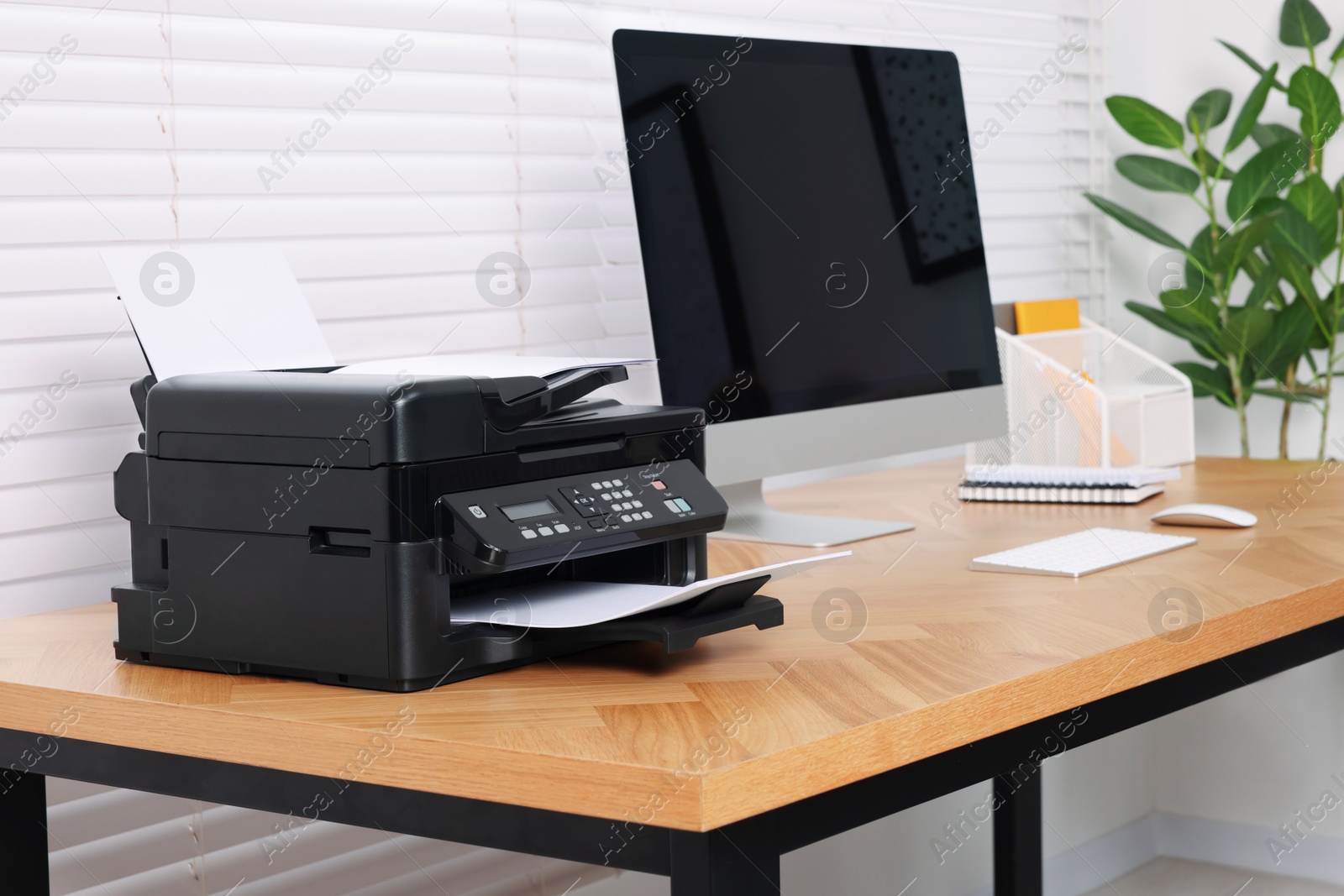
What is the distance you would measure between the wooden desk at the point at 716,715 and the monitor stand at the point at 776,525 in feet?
0.80

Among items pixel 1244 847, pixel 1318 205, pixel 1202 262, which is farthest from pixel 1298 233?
pixel 1244 847

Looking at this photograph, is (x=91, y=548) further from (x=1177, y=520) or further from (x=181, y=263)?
(x=1177, y=520)

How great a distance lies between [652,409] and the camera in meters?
1.23

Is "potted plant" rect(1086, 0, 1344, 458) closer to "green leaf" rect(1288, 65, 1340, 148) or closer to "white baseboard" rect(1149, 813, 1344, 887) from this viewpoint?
"green leaf" rect(1288, 65, 1340, 148)

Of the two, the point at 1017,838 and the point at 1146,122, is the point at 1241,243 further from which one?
the point at 1017,838

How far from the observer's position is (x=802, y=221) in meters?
1.72

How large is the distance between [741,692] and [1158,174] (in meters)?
2.14

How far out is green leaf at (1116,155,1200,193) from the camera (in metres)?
2.79

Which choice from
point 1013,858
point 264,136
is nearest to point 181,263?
point 264,136

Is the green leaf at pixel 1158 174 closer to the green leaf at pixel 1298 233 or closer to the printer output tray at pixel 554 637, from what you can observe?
the green leaf at pixel 1298 233

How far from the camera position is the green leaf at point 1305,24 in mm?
2697

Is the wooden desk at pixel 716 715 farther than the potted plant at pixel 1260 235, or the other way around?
the potted plant at pixel 1260 235

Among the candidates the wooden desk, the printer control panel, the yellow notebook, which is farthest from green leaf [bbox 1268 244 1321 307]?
the printer control panel

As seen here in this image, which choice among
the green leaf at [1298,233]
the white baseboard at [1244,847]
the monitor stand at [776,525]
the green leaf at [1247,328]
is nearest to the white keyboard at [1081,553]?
the monitor stand at [776,525]
